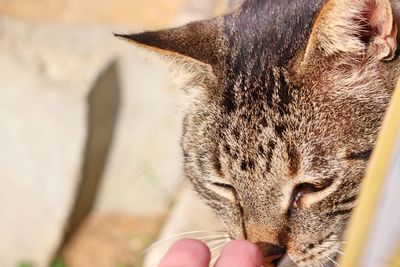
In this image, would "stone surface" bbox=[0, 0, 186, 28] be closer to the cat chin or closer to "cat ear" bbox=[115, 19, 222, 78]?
"cat ear" bbox=[115, 19, 222, 78]

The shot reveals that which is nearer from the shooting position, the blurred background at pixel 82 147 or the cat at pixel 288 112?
the cat at pixel 288 112

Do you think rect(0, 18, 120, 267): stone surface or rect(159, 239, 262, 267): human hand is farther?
rect(0, 18, 120, 267): stone surface

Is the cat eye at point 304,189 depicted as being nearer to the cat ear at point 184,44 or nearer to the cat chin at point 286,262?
the cat chin at point 286,262

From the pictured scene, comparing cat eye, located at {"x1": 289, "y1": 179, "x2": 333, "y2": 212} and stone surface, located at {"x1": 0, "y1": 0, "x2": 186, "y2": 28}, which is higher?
cat eye, located at {"x1": 289, "y1": 179, "x2": 333, "y2": 212}

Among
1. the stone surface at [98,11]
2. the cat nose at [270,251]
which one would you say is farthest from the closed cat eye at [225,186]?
the stone surface at [98,11]

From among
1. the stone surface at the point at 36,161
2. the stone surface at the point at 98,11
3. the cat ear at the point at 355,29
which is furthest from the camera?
the stone surface at the point at 98,11

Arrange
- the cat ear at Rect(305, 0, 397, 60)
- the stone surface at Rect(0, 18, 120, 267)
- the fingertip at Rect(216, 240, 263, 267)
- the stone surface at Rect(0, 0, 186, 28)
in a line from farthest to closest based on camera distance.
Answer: the stone surface at Rect(0, 0, 186, 28) → the stone surface at Rect(0, 18, 120, 267) → the fingertip at Rect(216, 240, 263, 267) → the cat ear at Rect(305, 0, 397, 60)

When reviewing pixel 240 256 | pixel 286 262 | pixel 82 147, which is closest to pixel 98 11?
pixel 82 147

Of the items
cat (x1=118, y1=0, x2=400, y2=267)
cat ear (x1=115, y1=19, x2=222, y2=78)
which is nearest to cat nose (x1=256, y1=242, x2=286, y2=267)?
cat (x1=118, y1=0, x2=400, y2=267)
